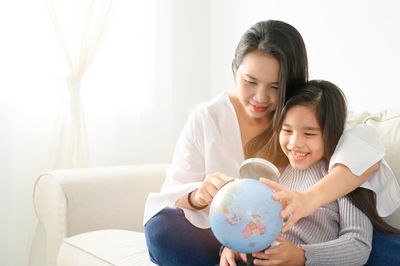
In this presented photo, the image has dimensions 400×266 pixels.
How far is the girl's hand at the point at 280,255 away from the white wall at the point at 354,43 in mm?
1215

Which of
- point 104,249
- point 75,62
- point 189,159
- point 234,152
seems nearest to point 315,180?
point 234,152

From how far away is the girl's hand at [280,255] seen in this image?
1312 mm

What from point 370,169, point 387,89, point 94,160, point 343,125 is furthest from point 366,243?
point 94,160

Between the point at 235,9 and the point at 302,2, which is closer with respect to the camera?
the point at 302,2

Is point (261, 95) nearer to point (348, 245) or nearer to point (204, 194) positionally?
point (204, 194)

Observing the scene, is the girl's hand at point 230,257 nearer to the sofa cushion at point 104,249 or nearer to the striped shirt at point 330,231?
the striped shirt at point 330,231

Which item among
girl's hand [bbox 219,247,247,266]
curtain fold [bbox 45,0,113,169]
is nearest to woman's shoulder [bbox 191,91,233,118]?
girl's hand [bbox 219,247,247,266]

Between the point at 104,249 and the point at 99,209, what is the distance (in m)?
0.36

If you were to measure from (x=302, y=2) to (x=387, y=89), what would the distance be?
81 cm

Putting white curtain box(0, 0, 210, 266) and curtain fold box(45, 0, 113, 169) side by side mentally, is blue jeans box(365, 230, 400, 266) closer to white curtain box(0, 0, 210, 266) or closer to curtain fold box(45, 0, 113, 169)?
white curtain box(0, 0, 210, 266)

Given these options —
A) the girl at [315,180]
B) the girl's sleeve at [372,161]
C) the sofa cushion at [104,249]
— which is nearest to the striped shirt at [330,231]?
the girl at [315,180]

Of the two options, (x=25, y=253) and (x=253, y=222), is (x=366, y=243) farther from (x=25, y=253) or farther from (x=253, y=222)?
(x=25, y=253)

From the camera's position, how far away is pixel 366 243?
1.42 meters

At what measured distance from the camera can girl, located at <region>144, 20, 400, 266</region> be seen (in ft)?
4.85
